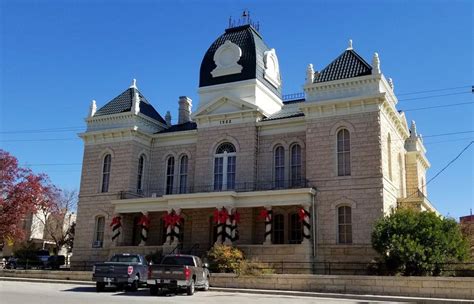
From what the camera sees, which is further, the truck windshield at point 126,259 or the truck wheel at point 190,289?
the truck windshield at point 126,259

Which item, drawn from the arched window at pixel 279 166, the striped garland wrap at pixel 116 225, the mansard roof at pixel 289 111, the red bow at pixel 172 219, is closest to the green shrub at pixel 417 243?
the arched window at pixel 279 166

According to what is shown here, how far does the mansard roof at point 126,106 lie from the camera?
3825 cm

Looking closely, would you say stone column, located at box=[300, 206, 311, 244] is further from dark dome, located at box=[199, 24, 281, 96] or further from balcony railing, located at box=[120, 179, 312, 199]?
dark dome, located at box=[199, 24, 281, 96]

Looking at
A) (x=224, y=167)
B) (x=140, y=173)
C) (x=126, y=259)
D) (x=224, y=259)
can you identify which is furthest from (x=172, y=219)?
(x=126, y=259)

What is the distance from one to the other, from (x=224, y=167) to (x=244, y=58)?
8178mm

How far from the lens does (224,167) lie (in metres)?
33.8

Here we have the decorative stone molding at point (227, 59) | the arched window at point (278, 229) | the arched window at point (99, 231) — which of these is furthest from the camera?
the arched window at point (99, 231)

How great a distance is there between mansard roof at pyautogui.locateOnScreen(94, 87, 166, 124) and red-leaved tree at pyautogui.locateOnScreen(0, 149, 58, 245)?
7288 millimetres

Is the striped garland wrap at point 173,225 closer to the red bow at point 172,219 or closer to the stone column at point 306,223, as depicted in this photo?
the red bow at point 172,219

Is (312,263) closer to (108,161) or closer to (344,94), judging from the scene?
(344,94)

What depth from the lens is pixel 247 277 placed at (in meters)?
23.4

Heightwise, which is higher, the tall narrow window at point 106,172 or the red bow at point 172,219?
the tall narrow window at point 106,172

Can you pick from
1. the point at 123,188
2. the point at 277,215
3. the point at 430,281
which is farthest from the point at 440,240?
the point at 123,188

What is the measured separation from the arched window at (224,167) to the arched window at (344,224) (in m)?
7.85
